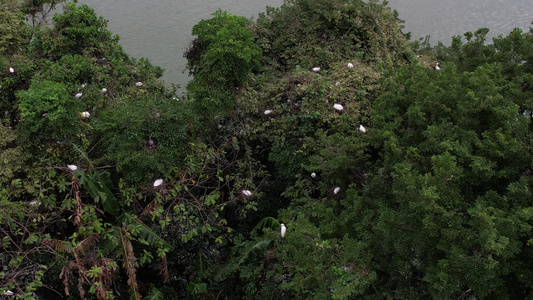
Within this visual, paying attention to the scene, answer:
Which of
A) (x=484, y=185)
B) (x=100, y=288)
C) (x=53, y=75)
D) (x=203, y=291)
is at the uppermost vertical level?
(x=484, y=185)

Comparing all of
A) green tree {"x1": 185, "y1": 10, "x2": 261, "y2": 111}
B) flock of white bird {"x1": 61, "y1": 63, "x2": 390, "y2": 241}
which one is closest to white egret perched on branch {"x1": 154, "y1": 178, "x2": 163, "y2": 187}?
flock of white bird {"x1": 61, "y1": 63, "x2": 390, "y2": 241}

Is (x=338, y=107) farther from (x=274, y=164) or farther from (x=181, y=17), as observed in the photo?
(x=181, y=17)

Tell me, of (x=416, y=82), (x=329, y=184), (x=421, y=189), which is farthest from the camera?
(x=329, y=184)

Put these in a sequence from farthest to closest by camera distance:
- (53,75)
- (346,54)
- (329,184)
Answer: (346,54), (53,75), (329,184)

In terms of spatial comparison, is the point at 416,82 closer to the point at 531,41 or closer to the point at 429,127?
the point at 429,127

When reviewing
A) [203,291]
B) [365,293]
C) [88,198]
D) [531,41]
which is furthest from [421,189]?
[88,198]

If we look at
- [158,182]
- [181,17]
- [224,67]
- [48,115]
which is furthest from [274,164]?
[181,17]

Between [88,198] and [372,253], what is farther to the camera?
[88,198]

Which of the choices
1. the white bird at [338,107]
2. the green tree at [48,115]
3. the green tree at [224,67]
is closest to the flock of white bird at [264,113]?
the white bird at [338,107]
